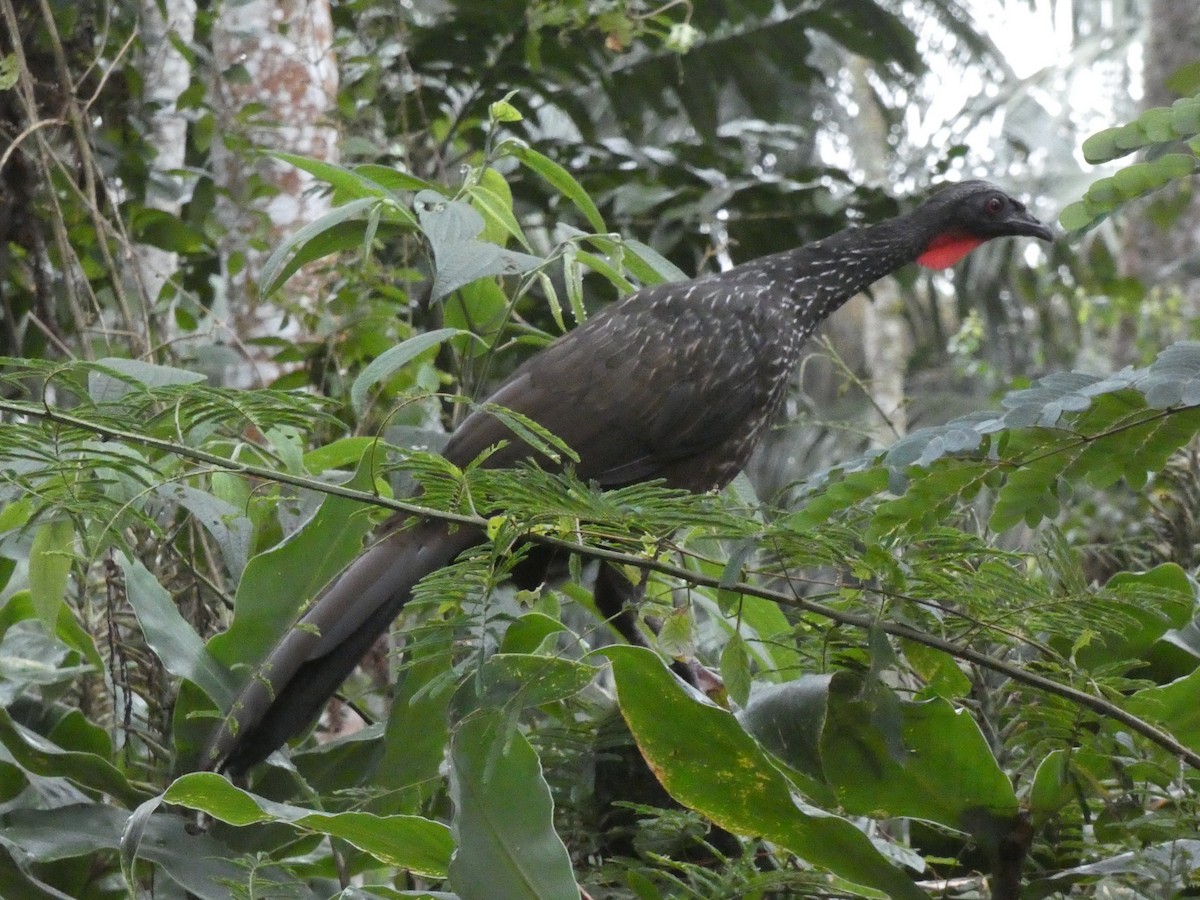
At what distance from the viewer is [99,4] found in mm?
4004

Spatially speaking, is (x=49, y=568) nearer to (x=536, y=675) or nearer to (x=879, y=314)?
(x=536, y=675)

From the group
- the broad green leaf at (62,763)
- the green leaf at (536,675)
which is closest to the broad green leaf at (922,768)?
the green leaf at (536,675)

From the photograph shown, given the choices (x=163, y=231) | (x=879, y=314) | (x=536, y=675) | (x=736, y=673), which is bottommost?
(x=879, y=314)

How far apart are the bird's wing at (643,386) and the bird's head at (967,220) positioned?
811mm

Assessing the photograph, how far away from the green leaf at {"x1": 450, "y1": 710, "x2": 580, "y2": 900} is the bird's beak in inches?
101

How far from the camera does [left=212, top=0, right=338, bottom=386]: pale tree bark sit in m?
4.03

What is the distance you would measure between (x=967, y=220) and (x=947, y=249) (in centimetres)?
10

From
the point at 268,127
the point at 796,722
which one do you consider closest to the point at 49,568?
the point at 796,722

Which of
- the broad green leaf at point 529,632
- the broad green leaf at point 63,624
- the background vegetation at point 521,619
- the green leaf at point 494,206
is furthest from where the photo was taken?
the green leaf at point 494,206

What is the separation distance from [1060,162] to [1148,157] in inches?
630

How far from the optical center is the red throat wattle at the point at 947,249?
388 cm

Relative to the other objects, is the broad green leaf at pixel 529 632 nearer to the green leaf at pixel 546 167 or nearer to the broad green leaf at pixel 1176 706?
the broad green leaf at pixel 1176 706

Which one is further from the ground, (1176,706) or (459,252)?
(459,252)

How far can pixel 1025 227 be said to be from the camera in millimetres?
3855
